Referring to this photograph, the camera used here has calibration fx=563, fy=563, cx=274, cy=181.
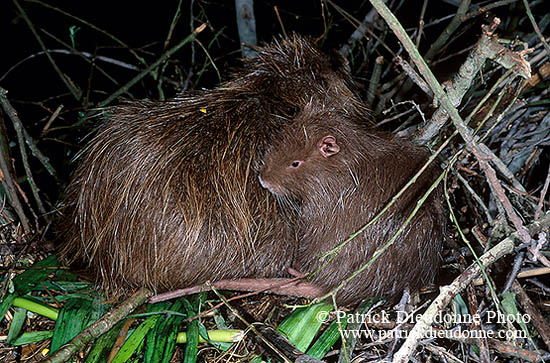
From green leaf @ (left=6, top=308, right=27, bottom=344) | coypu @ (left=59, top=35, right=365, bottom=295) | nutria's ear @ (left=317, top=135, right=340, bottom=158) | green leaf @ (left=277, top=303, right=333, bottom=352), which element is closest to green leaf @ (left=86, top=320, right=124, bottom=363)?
coypu @ (left=59, top=35, right=365, bottom=295)

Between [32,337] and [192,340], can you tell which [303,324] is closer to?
[192,340]

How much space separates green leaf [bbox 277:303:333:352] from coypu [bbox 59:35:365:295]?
230 millimetres

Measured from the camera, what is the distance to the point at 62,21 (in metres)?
4.04

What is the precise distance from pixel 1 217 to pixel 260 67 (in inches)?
56.1

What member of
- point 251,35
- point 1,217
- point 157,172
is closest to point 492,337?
point 157,172

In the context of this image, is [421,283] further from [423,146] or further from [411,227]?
[423,146]

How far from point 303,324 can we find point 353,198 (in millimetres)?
555

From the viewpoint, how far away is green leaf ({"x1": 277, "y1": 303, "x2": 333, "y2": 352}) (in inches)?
84.2

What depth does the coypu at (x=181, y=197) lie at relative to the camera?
2.20 m

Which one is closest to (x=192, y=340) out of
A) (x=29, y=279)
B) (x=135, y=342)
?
(x=135, y=342)

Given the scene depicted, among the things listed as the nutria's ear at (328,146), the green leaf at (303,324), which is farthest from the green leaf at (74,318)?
the nutria's ear at (328,146)

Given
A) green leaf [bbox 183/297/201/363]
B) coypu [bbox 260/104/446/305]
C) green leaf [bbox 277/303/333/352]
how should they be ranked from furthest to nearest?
coypu [bbox 260/104/446/305]
green leaf [bbox 277/303/333/352]
green leaf [bbox 183/297/201/363]

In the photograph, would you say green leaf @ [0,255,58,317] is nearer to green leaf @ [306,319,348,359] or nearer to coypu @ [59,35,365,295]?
coypu @ [59,35,365,295]

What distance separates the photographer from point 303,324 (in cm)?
219
